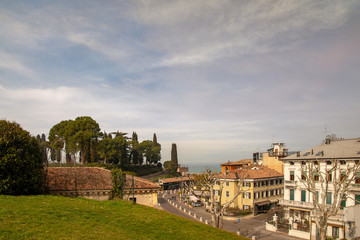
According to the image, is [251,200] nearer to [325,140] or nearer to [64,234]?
[325,140]

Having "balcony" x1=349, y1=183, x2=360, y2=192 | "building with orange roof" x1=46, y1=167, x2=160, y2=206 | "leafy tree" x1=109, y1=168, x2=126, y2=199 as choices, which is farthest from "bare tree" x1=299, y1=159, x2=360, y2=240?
"leafy tree" x1=109, y1=168, x2=126, y2=199

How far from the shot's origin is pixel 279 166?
60.6 meters

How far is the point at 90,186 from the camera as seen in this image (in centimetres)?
2781

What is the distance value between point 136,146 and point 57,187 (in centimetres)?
7298

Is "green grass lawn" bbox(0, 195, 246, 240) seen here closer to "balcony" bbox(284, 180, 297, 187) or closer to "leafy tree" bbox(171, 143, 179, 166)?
"balcony" bbox(284, 180, 297, 187)

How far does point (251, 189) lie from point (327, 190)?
16.7 metres

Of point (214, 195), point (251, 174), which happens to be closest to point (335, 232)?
point (214, 195)

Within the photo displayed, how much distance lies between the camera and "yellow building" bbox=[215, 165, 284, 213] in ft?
162

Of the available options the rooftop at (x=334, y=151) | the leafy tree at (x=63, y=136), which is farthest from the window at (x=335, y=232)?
the leafy tree at (x=63, y=136)

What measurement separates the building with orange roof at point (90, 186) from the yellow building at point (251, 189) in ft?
73.0

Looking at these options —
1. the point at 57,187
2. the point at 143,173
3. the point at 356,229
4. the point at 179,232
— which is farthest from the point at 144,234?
the point at 143,173

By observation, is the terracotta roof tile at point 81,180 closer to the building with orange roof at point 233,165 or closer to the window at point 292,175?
the window at point 292,175

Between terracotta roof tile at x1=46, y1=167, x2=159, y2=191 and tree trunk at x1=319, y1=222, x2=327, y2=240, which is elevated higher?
terracotta roof tile at x1=46, y1=167, x2=159, y2=191

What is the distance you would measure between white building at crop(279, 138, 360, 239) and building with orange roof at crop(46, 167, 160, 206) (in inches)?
805
